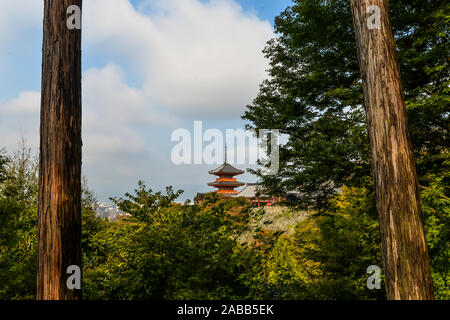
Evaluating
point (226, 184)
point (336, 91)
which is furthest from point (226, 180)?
point (336, 91)

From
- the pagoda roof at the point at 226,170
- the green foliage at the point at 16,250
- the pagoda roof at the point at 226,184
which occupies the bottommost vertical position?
the green foliage at the point at 16,250

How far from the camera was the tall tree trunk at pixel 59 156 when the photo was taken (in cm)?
274

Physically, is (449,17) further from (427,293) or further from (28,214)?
(28,214)

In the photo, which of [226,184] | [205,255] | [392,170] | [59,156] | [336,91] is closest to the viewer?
[392,170]

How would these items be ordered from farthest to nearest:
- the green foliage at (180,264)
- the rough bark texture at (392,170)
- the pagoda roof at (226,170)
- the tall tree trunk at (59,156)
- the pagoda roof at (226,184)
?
the pagoda roof at (226,184)
the pagoda roof at (226,170)
the green foliage at (180,264)
the tall tree trunk at (59,156)
the rough bark texture at (392,170)

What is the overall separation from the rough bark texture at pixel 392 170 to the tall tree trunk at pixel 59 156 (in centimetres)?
283

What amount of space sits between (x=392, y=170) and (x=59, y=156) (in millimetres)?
3046

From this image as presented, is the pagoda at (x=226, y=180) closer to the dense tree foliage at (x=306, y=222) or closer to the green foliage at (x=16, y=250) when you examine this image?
the dense tree foliage at (x=306, y=222)

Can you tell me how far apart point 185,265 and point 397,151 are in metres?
2.97

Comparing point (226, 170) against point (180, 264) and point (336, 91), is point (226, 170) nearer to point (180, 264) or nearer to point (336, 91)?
point (336, 91)

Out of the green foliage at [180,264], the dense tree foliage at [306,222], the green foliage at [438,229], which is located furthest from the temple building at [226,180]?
the green foliage at [180,264]

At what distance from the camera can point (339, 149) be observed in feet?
22.9

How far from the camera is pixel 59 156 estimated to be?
283 cm
